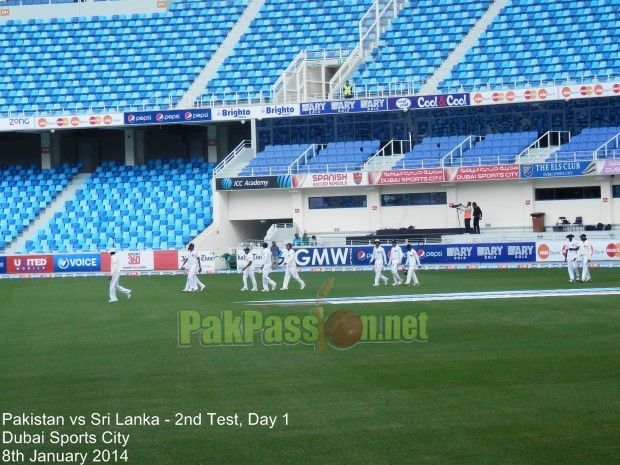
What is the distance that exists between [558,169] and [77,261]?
2238 centimetres

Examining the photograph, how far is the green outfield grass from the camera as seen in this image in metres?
10.2

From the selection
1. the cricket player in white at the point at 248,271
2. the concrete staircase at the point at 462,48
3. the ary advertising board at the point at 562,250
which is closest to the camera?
the cricket player in white at the point at 248,271

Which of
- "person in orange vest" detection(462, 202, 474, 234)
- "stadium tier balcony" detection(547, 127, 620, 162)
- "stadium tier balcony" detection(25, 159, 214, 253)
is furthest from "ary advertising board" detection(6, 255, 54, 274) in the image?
"stadium tier balcony" detection(547, 127, 620, 162)

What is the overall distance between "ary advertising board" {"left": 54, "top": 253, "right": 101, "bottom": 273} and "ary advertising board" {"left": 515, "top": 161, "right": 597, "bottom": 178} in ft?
65.2

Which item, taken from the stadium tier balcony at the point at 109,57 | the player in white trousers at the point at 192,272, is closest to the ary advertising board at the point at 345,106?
the stadium tier balcony at the point at 109,57

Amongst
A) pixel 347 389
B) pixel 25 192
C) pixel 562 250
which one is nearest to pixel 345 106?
pixel 562 250

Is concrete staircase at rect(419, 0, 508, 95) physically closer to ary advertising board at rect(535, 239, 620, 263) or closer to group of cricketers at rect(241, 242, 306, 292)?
ary advertising board at rect(535, 239, 620, 263)

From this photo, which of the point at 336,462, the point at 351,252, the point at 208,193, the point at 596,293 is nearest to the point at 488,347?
the point at 336,462

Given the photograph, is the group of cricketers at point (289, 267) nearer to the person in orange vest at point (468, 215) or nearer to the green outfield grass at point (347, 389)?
the green outfield grass at point (347, 389)

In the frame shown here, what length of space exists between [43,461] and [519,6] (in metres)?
48.2

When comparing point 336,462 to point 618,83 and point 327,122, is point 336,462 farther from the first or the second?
point 327,122

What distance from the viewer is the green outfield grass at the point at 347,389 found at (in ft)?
33.4

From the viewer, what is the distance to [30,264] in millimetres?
48906

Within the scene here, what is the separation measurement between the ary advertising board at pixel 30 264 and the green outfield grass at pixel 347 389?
81.7ft
